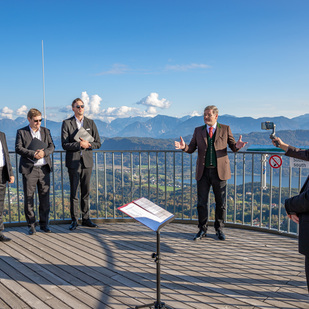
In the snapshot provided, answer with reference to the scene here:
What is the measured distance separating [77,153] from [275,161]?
2.90 metres

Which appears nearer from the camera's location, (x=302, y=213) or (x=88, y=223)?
(x=302, y=213)

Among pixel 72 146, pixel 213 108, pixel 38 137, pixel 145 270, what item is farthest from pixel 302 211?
pixel 38 137

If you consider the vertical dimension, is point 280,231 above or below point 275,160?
below

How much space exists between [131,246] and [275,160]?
7.66ft

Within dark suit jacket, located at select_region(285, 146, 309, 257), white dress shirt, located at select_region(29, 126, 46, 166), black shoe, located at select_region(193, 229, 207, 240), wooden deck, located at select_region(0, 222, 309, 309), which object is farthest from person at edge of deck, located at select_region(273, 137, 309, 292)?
white dress shirt, located at select_region(29, 126, 46, 166)

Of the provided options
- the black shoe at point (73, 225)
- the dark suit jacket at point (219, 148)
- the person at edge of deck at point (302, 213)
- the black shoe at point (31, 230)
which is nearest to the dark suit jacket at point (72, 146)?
the black shoe at point (73, 225)

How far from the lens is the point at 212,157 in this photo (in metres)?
3.90

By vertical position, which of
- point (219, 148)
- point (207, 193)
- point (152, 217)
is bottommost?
point (207, 193)

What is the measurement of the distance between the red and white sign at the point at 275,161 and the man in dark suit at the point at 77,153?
261 cm

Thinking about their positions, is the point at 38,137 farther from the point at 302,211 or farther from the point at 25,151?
the point at 302,211

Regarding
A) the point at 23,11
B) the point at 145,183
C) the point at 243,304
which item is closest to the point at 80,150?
the point at 145,183

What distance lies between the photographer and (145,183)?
525 cm

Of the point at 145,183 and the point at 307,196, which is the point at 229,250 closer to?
the point at 145,183

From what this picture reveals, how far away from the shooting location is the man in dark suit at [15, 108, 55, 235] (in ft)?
13.3
